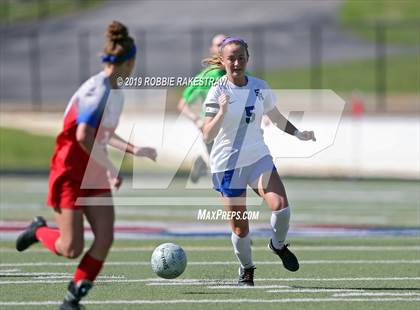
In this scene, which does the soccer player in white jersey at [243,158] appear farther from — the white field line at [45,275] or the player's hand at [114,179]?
the player's hand at [114,179]

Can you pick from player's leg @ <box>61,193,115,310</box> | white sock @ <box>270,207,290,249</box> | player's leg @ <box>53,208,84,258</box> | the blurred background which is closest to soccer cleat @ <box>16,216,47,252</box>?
player's leg @ <box>53,208,84,258</box>

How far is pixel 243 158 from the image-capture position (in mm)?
9523

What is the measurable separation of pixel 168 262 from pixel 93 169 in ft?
5.94

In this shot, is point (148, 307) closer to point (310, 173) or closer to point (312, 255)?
point (312, 255)

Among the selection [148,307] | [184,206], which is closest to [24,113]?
[184,206]

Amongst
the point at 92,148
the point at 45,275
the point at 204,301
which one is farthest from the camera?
the point at 45,275

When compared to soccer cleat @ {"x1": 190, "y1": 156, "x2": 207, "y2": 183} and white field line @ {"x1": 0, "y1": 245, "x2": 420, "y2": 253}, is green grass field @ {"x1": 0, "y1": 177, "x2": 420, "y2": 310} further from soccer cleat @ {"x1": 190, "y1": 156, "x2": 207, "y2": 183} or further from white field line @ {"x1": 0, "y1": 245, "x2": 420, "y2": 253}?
soccer cleat @ {"x1": 190, "y1": 156, "x2": 207, "y2": 183}

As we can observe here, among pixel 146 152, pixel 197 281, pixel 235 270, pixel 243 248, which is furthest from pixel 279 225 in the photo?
pixel 146 152

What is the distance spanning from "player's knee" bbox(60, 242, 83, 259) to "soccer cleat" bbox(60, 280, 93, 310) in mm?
268

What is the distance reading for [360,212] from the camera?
16781 mm

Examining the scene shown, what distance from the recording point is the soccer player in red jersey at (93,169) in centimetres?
785

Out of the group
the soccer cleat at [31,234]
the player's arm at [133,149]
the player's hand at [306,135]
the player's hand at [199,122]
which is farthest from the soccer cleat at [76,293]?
the player's hand at [199,122]

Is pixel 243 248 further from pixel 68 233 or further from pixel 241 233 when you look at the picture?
pixel 68 233

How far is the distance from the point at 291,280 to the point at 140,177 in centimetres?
1366
